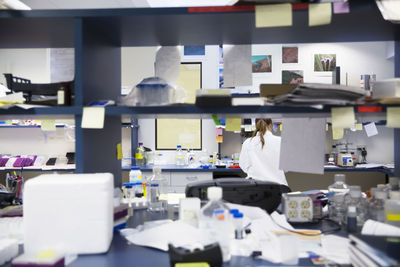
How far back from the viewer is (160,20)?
→ 1.21 meters

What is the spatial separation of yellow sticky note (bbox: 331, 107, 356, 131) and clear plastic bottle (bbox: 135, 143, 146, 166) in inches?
132

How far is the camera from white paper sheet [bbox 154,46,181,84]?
5.21 ft

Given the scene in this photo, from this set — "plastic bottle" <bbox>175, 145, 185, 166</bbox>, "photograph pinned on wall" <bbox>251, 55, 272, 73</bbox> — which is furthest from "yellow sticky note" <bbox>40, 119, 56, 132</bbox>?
"photograph pinned on wall" <bbox>251, 55, 272, 73</bbox>

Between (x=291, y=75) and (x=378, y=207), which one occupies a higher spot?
(x=291, y=75)

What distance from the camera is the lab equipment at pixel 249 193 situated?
143 cm

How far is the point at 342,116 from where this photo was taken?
1.06m

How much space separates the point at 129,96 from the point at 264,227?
31.1 inches

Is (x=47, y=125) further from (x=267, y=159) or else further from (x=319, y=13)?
(x=267, y=159)

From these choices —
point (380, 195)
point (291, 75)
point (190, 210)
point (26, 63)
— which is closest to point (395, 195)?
point (380, 195)

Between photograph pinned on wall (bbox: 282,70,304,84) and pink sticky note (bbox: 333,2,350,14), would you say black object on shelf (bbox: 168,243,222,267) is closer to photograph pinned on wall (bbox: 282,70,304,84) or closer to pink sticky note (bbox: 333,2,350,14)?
pink sticky note (bbox: 333,2,350,14)

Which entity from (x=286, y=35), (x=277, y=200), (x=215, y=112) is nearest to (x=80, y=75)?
(x=215, y=112)

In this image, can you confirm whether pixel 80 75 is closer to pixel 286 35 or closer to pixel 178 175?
pixel 286 35

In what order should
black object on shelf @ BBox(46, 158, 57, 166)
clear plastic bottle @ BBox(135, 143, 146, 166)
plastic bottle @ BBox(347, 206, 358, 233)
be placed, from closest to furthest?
plastic bottle @ BBox(347, 206, 358, 233) → clear plastic bottle @ BBox(135, 143, 146, 166) → black object on shelf @ BBox(46, 158, 57, 166)

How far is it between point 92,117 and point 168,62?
0.65 metres
